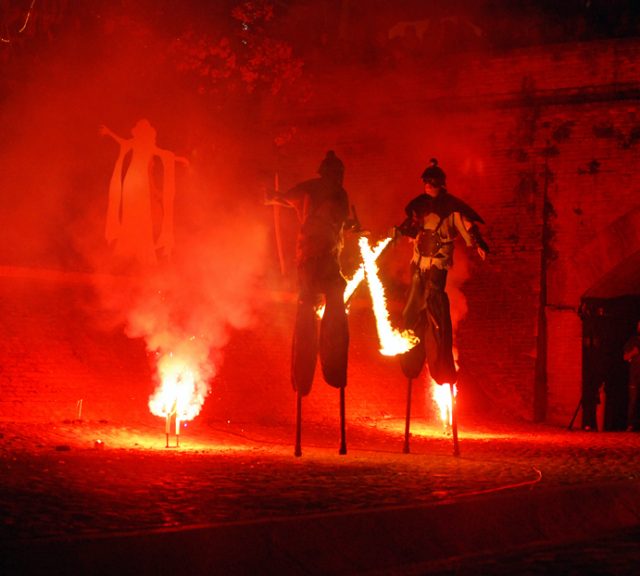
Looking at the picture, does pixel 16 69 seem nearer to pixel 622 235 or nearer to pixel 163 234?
pixel 163 234

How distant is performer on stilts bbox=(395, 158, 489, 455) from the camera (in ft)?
34.8

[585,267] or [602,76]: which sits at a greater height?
[602,76]

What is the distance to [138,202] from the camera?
650 inches

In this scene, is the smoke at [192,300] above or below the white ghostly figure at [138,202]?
below

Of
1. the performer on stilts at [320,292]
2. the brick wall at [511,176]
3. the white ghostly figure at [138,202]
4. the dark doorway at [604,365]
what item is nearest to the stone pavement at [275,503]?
the performer on stilts at [320,292]

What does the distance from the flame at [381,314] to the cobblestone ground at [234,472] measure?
3.76ft

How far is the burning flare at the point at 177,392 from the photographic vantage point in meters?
11.3

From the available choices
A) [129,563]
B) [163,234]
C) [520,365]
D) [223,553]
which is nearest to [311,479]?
[223,553]

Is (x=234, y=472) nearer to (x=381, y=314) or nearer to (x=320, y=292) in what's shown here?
(x=320, y=292)

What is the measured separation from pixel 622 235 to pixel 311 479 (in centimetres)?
1075

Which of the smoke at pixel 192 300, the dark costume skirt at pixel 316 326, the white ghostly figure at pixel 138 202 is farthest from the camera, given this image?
the white ghostly figure at pixel 138 202

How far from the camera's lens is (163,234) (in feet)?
55.3

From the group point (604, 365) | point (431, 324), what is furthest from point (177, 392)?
point (604, 365)

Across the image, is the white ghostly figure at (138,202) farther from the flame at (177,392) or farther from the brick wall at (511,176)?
the flame at (177,392)
